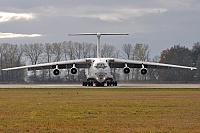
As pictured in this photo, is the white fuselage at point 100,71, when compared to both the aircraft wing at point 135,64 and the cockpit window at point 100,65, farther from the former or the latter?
the aircraft wing at point 135,64

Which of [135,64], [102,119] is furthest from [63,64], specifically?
[102,119]

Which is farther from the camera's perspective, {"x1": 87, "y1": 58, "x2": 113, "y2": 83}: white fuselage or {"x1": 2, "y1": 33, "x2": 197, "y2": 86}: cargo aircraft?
{"x1": 2, "y1": 33, "x2": 197, "y2": 86}: cargo aircraft

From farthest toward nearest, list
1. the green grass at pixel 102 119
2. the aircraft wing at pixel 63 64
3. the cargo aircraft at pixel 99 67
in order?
the aircraft wing at pixel 63 64
the cargo aircraft at pixel 99 67
the green grass at pixel 102 119

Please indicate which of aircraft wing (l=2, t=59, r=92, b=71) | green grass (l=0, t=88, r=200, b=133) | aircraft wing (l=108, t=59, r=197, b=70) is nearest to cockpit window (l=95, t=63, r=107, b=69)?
aircraft wing (l=108, t=59, r=197, b=70)

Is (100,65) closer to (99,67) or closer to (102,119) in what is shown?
(99,67)

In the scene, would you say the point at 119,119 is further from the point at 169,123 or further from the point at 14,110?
the point at 14,110

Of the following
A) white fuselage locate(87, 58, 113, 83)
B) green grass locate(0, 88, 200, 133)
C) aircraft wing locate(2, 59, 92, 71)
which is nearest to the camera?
green grass locate(0, 88, 200, 133)

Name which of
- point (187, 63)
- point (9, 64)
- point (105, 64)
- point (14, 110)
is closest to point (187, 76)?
point (187, 63)

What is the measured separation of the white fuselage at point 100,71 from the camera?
59062 millimetres

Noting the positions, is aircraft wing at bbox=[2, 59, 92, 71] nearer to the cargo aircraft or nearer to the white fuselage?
the cargo aircraft

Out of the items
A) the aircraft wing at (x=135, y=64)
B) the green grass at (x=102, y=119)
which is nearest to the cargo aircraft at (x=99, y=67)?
the aircraft wing at (x=135, y=64)

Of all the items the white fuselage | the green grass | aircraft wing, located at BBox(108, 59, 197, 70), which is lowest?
the green grass

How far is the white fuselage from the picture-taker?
2325 inches

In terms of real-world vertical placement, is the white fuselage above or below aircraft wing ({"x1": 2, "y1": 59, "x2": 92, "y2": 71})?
below
